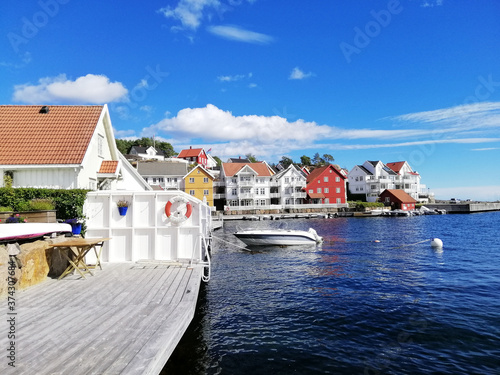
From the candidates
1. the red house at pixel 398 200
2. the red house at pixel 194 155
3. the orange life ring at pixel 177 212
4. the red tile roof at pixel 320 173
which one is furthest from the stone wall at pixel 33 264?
the red house at pixel 194 155

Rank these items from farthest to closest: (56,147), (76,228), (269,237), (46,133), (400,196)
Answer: (400,196), (269,237), (46,133), (56,147), (76,228)

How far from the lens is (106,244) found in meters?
12.0

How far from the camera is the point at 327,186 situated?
86.2 metres

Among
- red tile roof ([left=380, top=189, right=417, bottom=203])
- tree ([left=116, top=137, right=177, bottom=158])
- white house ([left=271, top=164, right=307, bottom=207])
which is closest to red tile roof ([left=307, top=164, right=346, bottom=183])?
white house ([left=271, top=164, right=307, bottom=207])

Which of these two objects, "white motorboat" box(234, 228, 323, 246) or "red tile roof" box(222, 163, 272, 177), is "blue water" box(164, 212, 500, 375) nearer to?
"white motorboat" box(234, 228, 323, 246)

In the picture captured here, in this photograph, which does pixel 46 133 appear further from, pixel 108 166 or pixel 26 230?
pixel 26 230

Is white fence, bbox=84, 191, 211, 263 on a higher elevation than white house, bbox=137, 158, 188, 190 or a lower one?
lower

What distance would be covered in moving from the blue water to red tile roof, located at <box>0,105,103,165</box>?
9497mm

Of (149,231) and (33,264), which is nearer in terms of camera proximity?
(33,264)

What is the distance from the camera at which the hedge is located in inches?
477

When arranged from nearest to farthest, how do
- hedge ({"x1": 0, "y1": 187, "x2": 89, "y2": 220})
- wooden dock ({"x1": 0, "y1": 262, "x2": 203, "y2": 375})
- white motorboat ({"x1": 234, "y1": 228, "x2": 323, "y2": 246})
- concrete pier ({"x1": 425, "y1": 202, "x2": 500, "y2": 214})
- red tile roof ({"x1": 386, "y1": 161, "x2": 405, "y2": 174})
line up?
wooden dock ({"x1": 0, "y1": 262, "x2": 203, "y2": 375}) → hedge ({"x1": 0, "y1": 187, "x2": 89, "y2": 220}) → white motorboat ({"x1": 234, "y1": 228, "x2": 323, "y2": 246}) → concrete pier ({"x1": 425, "y1": 202, "x2": 500, "y2": 214}) → red tile roof ({"x1": 386, "y1": 161, "x2": 405, "y2": 174})

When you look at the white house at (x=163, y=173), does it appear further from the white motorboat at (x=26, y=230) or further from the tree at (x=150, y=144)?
the white motorboat at (x=26, y=230)

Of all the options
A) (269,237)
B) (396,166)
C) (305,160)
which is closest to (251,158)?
(305,160)

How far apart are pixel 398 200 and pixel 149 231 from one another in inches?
3378
